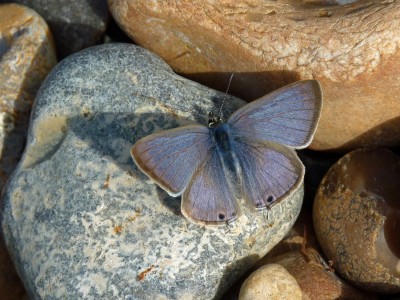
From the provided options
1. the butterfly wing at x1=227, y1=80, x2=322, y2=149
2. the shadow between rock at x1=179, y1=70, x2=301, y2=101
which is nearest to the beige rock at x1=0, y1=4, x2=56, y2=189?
the shadow between rock at x1=179, y1=70, x2=301, y2=101

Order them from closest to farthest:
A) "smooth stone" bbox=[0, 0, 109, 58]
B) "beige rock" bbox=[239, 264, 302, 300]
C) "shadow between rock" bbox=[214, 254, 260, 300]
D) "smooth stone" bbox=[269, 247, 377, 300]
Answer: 1. "beige rock" bbox=[239, 264, 302, 300]
2. "shadow between rock" bbox=[214, 254, 260, 300]
3. "smooth stone" bbox=[269, 247, 377, 300]
4. "smooth stone" bbox=[0, 0, 109, 58]

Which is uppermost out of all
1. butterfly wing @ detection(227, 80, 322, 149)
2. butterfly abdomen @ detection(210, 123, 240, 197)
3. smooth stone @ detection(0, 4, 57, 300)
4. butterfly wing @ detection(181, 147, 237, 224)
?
butterfly wing @ detection(227, 80, 322, 149)

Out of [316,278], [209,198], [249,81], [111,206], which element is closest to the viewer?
[209,198]

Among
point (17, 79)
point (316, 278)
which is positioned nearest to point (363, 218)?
point (316, 278)

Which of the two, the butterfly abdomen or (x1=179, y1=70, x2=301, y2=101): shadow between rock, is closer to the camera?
the butterfly abdomen

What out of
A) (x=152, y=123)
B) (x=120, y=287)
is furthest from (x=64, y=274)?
(x=152, y=123)

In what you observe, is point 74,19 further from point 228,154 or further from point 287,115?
point 287,115

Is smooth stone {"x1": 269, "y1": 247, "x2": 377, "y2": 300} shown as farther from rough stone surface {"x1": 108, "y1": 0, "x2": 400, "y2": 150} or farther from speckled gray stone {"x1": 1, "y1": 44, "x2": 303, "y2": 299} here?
rough stone surface {"x1": 108, "y1": 0, "x2": 400, "y2": 150}

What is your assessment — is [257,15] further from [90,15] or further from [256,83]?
[90,15]

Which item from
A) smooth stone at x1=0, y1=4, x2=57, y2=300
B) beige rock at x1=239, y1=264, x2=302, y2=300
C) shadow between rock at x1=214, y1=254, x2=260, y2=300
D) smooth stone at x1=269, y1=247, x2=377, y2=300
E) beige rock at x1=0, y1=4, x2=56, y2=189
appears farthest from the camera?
beige rock at x1=0, y1=4, x2=56, y2=189
